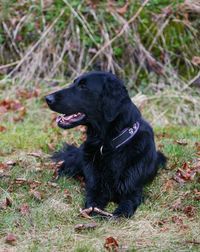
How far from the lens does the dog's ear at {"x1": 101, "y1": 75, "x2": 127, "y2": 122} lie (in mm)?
4480

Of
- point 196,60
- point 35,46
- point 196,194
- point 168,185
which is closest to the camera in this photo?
point 196,194

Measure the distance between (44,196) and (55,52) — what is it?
14.4ft

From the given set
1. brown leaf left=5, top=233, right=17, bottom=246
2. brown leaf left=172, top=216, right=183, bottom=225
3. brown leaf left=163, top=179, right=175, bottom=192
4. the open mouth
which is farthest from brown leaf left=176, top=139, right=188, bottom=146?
brown leaf left=5, top=233, right=17, bottom=246

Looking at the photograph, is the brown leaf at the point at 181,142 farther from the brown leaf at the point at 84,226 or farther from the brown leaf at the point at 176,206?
the brown leaf at the point at 84,226

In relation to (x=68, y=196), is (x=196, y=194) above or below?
below

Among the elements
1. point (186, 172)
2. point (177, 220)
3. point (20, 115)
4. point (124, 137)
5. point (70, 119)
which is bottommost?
point (20, 115)

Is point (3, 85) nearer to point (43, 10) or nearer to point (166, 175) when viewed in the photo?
point (43, 10)

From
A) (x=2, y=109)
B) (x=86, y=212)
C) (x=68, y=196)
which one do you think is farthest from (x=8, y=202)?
(x=2, y=109)

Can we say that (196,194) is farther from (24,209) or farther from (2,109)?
(2,109)

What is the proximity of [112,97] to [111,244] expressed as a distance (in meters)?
1.30

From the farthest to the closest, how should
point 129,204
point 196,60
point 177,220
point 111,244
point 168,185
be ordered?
point 196,60, point 168,185, point 129,204, point 177,220, point 111,244

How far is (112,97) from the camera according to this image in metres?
4.50

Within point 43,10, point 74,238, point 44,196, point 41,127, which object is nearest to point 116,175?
point 44,196

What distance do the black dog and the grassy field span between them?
15 centimetres
